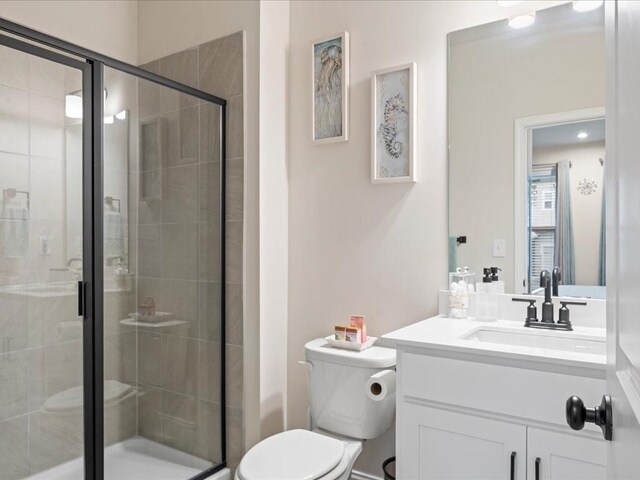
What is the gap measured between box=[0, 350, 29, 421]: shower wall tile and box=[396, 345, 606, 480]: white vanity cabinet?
1327 mm

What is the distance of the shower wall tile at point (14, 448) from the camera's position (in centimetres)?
174

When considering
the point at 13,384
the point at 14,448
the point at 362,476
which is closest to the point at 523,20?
the point at 362,476

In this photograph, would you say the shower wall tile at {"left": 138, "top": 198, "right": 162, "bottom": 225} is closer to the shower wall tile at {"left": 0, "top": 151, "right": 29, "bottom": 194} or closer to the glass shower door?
the glass shower door

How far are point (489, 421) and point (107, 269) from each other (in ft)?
4.65

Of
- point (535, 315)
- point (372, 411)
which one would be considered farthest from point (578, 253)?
point (372, 411)

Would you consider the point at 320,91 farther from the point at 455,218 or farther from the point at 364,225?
the point at 455,218

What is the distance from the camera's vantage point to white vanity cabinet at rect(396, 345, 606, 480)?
1.24 metres

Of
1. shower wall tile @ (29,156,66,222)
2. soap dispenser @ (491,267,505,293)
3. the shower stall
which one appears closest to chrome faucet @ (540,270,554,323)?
soap dispenser @ (491,267,505,293)

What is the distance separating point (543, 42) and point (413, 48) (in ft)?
1.68

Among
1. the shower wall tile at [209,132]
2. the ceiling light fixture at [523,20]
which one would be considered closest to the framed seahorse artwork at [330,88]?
the shower wall tile at [209,132]

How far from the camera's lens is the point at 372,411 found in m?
1.85

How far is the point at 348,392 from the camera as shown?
1880mm

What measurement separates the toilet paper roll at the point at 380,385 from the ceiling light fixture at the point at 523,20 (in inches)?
54.1

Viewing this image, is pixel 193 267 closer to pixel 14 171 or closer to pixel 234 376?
pixel 234 376
